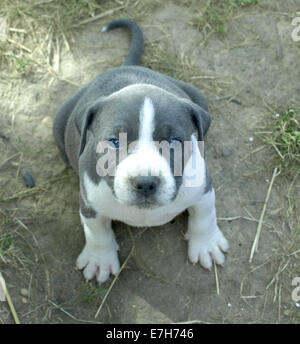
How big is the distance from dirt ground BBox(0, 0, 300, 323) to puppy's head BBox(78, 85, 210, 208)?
1.39 meters

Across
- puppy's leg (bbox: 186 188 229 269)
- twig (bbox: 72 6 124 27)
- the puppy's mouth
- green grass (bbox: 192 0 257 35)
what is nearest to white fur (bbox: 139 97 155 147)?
the puppy's mouth

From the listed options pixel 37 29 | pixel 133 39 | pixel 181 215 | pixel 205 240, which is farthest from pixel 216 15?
pixel 205 240

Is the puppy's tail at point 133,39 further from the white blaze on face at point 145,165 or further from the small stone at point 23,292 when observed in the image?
the small stone at point 23,292

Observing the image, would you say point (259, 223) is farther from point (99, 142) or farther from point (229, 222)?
point (99, 142)

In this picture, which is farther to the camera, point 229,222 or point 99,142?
point 229,222

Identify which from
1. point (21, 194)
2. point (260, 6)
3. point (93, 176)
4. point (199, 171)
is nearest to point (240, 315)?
point (199, 171)

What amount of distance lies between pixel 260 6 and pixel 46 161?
3692 mm

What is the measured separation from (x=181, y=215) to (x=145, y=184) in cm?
179

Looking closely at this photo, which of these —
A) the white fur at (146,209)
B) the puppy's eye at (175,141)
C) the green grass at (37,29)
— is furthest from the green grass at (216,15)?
the puppy's eye at (175,141)

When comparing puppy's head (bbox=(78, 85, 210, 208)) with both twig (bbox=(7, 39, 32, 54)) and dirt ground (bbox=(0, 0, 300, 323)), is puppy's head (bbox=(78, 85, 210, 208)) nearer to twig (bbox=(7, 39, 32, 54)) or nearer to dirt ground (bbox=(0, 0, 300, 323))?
dirt ground (bbox=(0, 0, 300, 323))

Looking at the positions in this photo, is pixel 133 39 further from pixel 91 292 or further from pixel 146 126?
pixel 91 292

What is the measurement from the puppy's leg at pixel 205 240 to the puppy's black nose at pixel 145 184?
1.27m

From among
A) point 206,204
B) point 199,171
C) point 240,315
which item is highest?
point 199,171

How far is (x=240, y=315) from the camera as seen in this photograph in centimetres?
453
